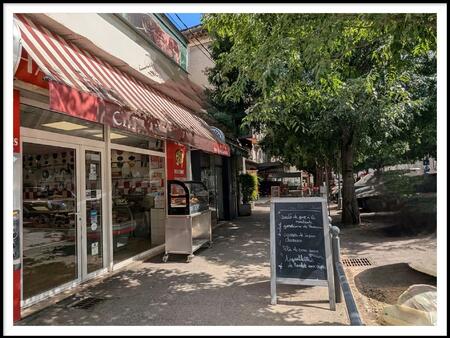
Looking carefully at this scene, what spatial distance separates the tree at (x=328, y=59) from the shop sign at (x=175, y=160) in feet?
7.89

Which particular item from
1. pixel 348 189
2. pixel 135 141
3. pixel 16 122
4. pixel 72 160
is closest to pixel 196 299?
pixel 72 160

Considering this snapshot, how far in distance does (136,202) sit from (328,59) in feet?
16.8

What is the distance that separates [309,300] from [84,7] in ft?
14.5

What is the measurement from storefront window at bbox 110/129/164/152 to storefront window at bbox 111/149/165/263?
193mm

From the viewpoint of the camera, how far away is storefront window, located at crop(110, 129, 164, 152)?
22.2ft

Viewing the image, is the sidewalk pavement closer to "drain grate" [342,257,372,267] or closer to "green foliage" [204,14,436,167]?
"drain grate" [342,257,372,267]

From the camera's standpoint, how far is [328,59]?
15.1 ft

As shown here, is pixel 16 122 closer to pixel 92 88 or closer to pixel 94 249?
pixel 92 88

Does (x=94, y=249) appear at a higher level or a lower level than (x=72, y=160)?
lower

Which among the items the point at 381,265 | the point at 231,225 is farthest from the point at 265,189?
the point at 381,265

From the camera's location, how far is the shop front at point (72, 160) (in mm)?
4363

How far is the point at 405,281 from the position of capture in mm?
5367

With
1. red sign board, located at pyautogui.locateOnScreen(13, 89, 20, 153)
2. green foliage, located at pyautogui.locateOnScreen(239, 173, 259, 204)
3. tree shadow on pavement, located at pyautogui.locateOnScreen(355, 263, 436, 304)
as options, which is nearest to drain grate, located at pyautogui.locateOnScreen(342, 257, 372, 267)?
tree shadow on pavement, located at pyautogui.locateOnScreen(355, 263, 436, 304)

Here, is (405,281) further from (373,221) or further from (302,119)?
(373,221)
